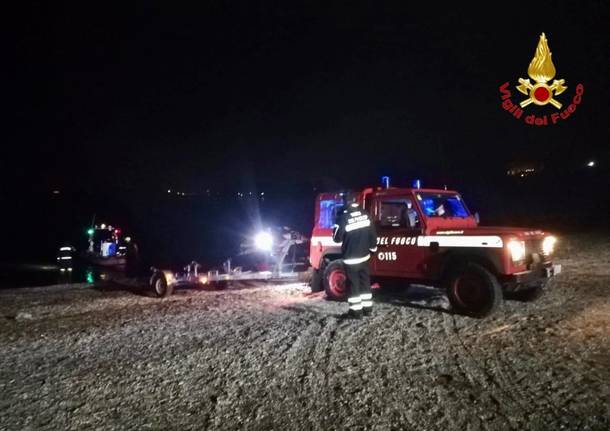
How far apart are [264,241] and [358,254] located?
5461 millimetres

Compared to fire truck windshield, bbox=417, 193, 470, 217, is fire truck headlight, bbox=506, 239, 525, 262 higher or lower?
lower

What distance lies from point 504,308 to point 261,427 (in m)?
4.94

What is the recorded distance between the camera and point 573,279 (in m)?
9.35

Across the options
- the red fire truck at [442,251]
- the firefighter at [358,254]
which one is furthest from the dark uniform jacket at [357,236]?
the red fire truck at [442,251]

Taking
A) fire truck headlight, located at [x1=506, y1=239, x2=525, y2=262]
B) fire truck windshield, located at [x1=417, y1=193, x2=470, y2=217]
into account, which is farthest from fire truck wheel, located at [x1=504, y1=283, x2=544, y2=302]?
fire truck windshield, located at [x1=417, y1=193, x2=470, y2=217]

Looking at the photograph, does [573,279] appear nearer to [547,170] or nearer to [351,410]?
[351,410]

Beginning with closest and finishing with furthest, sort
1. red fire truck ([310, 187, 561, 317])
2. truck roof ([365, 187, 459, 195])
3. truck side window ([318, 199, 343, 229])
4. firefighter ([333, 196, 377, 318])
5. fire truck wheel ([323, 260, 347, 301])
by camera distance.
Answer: red fire truck ([310, 187, 561, 317])
firefighter ([333, 196, 377, 318])
truck roof ([365, 187, 459, 195])
fire truck wheel ([323, 260, 347, 301])
truck side window ([318, 199, 343, 229])

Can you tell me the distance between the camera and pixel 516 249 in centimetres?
639

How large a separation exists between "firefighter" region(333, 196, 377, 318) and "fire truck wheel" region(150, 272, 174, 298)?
453 centimetres

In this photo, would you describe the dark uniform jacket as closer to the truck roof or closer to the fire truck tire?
the truck roof

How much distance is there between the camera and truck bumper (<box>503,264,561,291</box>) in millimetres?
6305

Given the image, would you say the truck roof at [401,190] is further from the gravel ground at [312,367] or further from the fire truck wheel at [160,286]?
the fire truck wheel at [160,286]

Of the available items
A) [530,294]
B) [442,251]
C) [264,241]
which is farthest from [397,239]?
[264,241]

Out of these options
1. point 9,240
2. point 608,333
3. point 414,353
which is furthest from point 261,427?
point 9,240
